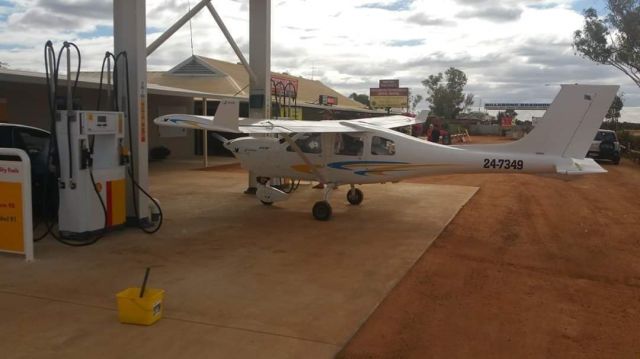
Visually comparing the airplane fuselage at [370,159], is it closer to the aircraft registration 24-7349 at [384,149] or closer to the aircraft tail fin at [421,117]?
the aircraft registration 24-7349 at [384,149]

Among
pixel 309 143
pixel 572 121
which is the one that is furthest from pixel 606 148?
pixel 309 143

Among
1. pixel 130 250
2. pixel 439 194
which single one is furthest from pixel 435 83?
pixel 130 250

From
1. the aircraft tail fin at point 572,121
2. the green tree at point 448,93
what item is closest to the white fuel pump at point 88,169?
the aircraft tail fin at point 572,121

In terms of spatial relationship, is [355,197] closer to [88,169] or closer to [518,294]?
[88,169]

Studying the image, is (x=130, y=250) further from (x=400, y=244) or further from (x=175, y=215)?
(x=400, y=244)

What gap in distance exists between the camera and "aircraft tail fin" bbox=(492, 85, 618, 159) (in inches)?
350

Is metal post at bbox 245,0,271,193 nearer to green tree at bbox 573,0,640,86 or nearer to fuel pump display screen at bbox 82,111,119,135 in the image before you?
fuel pump display screen at bbox 82,111,119,135

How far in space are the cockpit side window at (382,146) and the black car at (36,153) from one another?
5.64 metres

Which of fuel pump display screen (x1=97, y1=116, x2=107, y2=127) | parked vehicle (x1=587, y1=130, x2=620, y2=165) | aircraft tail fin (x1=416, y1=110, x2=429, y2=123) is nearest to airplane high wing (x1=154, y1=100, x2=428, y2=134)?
fuel pump display screen (x1=97, y1=116, x2=107, y2=127)

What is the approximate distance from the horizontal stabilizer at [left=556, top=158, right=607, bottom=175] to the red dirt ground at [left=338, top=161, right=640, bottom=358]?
3.86ft

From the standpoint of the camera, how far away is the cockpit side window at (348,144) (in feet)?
35.0

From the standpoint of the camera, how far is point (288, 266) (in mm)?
7305

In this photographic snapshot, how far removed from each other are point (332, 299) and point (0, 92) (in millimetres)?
13967

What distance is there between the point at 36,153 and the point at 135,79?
223cm
